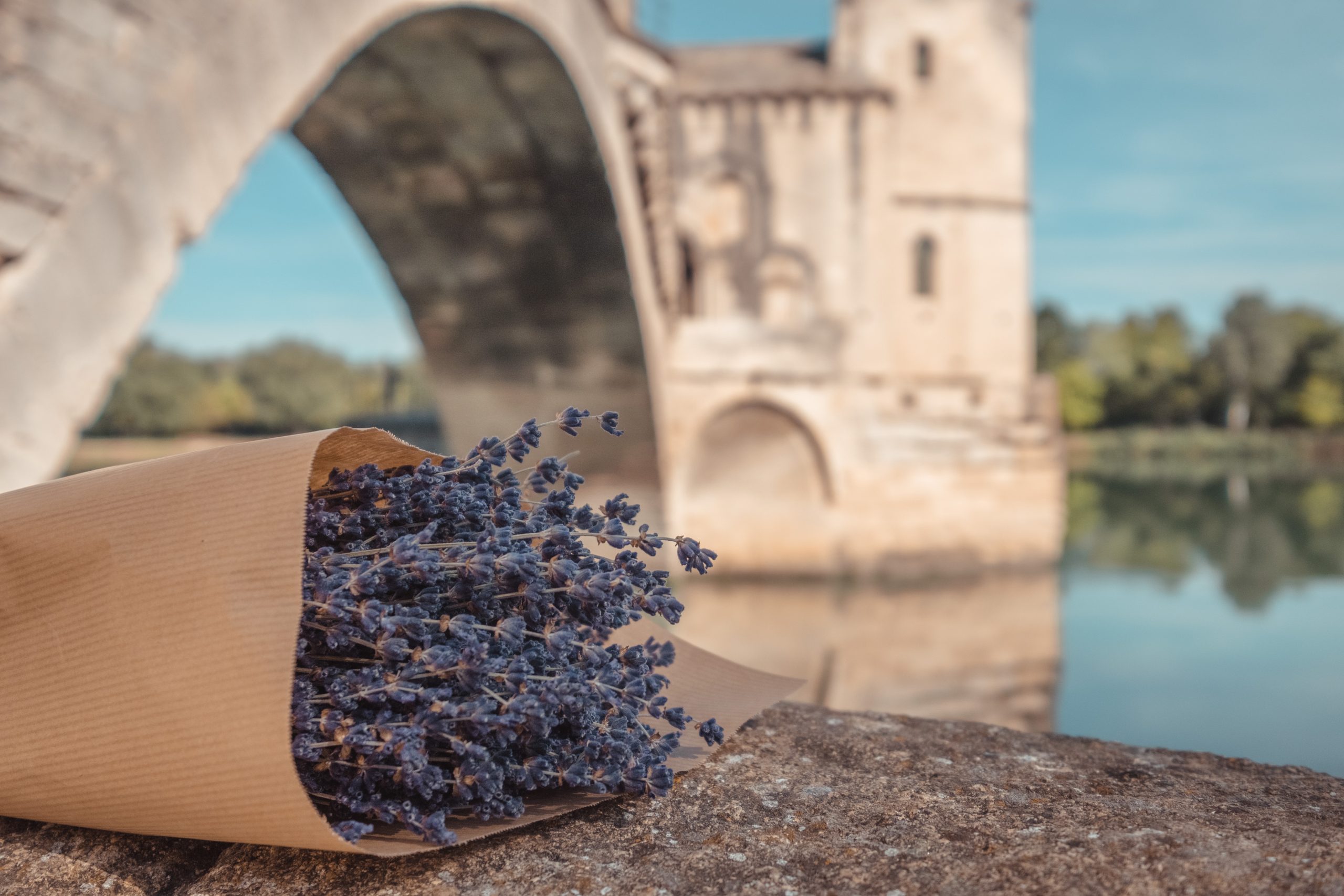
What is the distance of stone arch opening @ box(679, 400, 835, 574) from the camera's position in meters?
14.3

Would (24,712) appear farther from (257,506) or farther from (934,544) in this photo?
(934,544)

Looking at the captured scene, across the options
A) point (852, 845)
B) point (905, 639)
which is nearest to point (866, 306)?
point (905, 639)

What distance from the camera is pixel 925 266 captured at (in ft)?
48.6

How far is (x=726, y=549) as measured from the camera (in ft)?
47.7

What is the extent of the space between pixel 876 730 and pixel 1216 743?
7.70m

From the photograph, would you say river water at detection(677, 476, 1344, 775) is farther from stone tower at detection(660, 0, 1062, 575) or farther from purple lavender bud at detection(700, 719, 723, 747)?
purple lavender bud at detection(700, 719, 723, 747)

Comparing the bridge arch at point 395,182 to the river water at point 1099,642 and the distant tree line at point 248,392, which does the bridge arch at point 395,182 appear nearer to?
the river water at point 1099,642

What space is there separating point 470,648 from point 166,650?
0.29 metres

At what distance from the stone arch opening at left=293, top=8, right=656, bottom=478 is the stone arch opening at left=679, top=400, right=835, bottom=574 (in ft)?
4.25

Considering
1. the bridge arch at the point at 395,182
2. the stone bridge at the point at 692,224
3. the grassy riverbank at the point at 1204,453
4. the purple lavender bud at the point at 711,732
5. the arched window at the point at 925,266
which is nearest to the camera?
the purple lavender bud at the point at 711,732

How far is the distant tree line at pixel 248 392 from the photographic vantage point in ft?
108

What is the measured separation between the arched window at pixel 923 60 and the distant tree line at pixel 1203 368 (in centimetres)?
3029

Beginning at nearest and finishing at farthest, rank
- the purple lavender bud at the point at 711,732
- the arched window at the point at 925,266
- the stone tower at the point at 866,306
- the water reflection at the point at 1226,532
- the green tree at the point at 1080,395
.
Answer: the purple lavender bud at the point at 711,732 → the stone tower at the point at 866,306 → the arched window at the point at 925,266 → the water reflection at the point at 1226,532 → the green tree at the point at 1080,395

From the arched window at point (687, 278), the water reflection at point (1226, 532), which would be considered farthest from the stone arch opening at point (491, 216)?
the water reflection at point (1226, 532)
